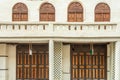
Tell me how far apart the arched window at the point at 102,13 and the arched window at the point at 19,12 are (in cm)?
383

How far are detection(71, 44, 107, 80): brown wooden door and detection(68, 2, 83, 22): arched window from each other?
4.84ft

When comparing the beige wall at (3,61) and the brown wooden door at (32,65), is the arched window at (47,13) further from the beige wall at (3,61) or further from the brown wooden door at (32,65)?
the beige wall at (3,61)

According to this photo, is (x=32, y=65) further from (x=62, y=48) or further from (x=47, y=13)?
(x=47, y=13)

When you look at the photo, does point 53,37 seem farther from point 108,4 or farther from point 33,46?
point 108,4

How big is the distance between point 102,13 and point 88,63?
2.79m

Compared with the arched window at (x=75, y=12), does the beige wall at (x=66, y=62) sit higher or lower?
lower

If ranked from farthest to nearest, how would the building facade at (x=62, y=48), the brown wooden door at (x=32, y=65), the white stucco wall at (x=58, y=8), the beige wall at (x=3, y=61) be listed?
the brown wooden door at (x=32, y=65)
the white stucco wall at (x=58, y=8)
the building facade at (x=62, y=48)
the beige wall at (x=3, y=61)

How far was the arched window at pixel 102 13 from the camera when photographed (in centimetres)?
1819

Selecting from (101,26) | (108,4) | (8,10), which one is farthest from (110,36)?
(8,10)

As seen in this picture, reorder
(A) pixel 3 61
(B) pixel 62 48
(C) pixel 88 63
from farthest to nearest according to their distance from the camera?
(C) pixel 88 63 < (B) pixel 62 48 < (A) pixel 3 61

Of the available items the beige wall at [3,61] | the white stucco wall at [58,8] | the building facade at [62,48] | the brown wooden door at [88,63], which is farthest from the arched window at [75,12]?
the beige wall at [3,61]

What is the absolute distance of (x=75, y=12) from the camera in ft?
60.0

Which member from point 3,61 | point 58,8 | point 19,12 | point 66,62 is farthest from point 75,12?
point 3,61

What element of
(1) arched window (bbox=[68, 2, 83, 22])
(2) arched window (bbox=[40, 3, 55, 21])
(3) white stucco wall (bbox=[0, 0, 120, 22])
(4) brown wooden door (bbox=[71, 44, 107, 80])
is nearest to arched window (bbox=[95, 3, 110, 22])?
(3) white stucco wall (bbox=[0, 0, 120, 22])
